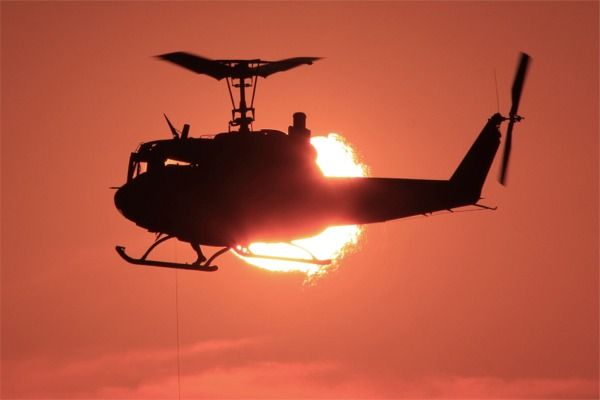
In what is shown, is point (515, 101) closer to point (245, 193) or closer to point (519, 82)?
point (519, 82)

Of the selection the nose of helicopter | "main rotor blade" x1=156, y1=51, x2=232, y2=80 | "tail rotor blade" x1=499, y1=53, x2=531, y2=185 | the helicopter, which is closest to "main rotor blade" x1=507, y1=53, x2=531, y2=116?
"tail rotor blade" x1=499, y1=53, x2=531, y2=185

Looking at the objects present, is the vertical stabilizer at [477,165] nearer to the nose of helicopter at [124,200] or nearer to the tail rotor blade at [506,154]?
the tail rotor blade at [506,154]

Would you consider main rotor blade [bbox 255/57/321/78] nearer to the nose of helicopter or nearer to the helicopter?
the helicopter

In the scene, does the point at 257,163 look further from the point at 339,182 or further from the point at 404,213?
the point at 404,213

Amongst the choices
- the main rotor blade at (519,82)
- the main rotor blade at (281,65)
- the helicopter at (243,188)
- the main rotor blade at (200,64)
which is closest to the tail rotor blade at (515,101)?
the main rotor blade at (519,82)

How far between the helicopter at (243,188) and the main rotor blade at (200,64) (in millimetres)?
26

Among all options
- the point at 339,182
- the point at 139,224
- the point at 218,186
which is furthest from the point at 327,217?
the point at 139,224

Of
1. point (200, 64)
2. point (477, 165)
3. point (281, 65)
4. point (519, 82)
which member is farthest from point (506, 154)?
point (200, 64)

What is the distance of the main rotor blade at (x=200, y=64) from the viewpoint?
3006cm

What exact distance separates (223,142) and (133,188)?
284 cm

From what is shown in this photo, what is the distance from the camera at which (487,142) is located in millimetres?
33688

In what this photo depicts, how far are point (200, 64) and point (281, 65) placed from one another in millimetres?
2126

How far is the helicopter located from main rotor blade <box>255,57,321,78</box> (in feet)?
0.09

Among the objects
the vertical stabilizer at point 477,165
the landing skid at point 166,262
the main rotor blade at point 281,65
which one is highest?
the main rotor blade at point 281,65
